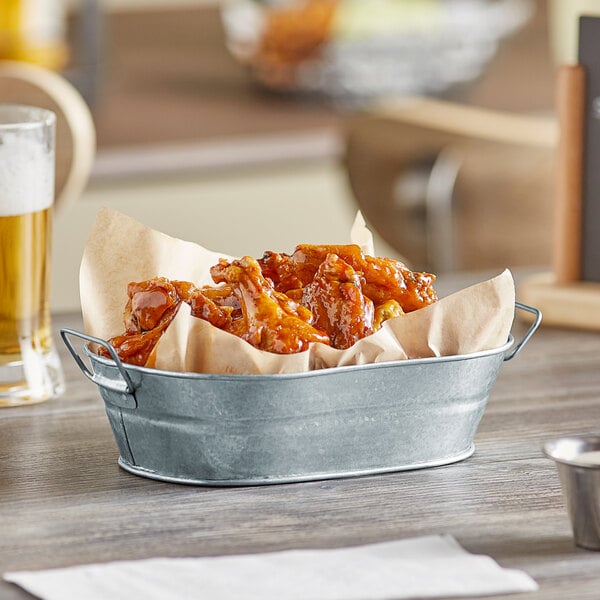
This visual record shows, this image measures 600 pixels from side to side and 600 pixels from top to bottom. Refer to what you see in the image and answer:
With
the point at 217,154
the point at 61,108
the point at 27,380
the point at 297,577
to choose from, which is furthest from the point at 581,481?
the point at 217,154

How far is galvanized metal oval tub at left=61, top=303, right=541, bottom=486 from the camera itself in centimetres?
92

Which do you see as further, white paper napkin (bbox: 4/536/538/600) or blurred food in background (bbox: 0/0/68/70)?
blurred food in background (bbox: 0/0/68/70)

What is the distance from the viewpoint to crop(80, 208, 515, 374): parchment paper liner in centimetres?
92

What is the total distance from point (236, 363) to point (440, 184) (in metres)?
1.44

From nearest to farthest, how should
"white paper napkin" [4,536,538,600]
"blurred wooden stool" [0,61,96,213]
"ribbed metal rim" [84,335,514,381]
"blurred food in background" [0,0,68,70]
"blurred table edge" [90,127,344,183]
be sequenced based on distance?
"white paper napkin" [4,536,538,600], "ribbed metal rim" [84,335,514,381], "blurred wooden stool" [0,61,96,213], "blurred table edge" [90,127,344,183], "blurred food in background" [0,0,68,70]

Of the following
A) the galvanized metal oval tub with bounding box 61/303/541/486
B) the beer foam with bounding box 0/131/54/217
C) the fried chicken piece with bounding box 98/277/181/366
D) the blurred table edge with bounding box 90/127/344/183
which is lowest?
the blurred table edge with bounding box 90/127/344/183

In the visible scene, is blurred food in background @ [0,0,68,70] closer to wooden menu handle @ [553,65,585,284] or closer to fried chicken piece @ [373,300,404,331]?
wooden menu handle @ [553,65,585,284]

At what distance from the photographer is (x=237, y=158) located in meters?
2.82

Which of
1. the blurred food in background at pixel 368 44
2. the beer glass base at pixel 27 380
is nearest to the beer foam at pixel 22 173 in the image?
the beer glass base at pixel 27 380

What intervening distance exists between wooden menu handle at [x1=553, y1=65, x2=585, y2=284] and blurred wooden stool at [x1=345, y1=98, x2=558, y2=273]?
2.64 feet

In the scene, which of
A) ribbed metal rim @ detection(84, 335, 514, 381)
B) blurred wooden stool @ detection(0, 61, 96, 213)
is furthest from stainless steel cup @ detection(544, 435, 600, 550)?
blurred wooden stool @ detection(0, 61, 96, 213)

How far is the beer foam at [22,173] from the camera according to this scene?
1117 mm

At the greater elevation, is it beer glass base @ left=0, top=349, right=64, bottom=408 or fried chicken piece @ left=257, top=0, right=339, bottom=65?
fried chicken piece @ left=257, top=0, right=339, bottom=65

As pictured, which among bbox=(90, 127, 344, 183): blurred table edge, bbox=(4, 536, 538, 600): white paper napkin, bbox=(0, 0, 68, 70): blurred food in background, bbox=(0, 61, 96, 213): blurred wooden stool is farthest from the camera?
bbox=(0, 0, 68, 70): blurred food in background
